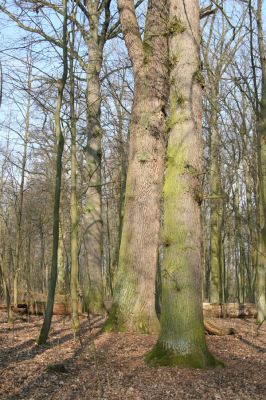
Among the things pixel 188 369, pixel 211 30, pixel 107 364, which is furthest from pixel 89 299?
pixel 211 30

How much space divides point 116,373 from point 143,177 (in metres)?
3.81

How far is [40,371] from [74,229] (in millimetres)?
2759

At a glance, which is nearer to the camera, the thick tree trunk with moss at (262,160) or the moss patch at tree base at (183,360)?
the moss patch at tree base at (183,360)

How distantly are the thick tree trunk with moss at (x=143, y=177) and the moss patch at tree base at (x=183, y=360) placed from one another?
2.33 m

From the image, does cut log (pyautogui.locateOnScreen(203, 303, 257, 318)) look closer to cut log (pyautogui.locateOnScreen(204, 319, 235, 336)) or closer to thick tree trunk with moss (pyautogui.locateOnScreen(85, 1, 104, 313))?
thick tree trunk with moss (pyautogui.locateOnScreen(85, 1, 104, 313))

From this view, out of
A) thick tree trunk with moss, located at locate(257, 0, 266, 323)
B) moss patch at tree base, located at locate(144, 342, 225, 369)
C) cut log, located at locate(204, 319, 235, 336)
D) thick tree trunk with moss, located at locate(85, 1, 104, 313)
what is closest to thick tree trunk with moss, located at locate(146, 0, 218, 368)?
moss patch at tree base, located at locate(144, 342, 225, 369)

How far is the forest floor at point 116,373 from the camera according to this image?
14.7ft

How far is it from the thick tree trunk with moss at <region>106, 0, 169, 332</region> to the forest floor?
0.61 meters

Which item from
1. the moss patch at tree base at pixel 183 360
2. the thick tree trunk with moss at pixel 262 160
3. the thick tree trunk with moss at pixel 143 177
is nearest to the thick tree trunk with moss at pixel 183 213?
the moss patch at tree base at pixel 183 360

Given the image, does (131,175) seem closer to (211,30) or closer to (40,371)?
(40,371)

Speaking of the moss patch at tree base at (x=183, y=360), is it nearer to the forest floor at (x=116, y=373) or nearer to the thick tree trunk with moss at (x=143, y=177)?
the forest floor at (x=116, y=373)

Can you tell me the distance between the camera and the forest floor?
448 cm

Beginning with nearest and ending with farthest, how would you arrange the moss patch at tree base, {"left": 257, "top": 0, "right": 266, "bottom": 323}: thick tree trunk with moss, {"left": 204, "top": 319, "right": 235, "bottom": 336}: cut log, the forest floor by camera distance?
the forest floor, the moss patch at tree base, {"left": 204, "top": 319, "right": 235, "bottom": 336}: cut log, {"left": 257, "top": 0, "right": 266, "bottom": 323}: thick tree trunk with moss

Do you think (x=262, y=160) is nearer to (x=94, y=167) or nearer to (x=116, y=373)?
(x=94, y=167)
